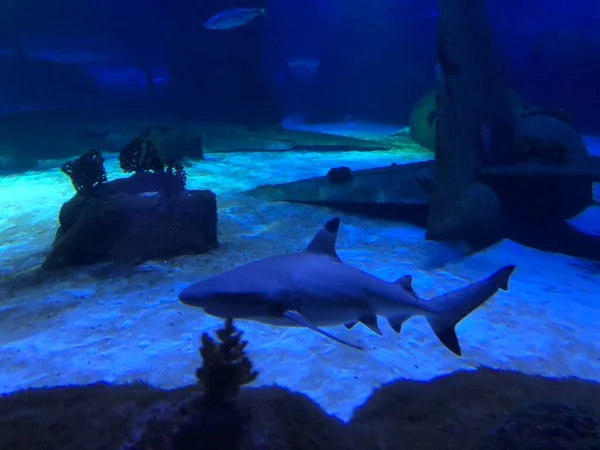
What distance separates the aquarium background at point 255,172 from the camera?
13.9ft

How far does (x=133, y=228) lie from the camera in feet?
22.6

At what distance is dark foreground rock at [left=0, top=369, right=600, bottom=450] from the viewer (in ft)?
7.72

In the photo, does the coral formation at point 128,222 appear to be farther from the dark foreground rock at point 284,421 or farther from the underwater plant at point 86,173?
the dark foreground rock at point 284,421

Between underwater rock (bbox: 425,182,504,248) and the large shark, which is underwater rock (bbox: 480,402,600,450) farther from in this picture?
underwater rock (bbox: 425,182,504,248)

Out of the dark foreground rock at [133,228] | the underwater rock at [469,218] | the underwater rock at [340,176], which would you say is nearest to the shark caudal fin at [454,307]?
the dark foreground rock at [133,228]

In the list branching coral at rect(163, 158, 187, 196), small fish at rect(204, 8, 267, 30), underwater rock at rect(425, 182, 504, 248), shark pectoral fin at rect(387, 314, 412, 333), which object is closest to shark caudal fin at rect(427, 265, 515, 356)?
shark pectoral fin at rect(387, 314, 412, 333)

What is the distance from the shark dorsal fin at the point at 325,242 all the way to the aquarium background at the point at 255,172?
3.96 ft

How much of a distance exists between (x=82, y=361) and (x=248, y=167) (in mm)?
10157

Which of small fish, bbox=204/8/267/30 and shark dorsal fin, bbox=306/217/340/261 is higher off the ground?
small fish, bbox=204/8/267/30

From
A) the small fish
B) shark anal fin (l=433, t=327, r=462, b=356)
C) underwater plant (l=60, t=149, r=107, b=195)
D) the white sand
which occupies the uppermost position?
the small fish

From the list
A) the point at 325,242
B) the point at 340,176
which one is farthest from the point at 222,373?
the point at 340,176

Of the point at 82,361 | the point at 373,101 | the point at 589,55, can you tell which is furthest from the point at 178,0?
the point at 82,361

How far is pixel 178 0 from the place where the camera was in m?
22.6

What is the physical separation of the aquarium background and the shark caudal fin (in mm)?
885
